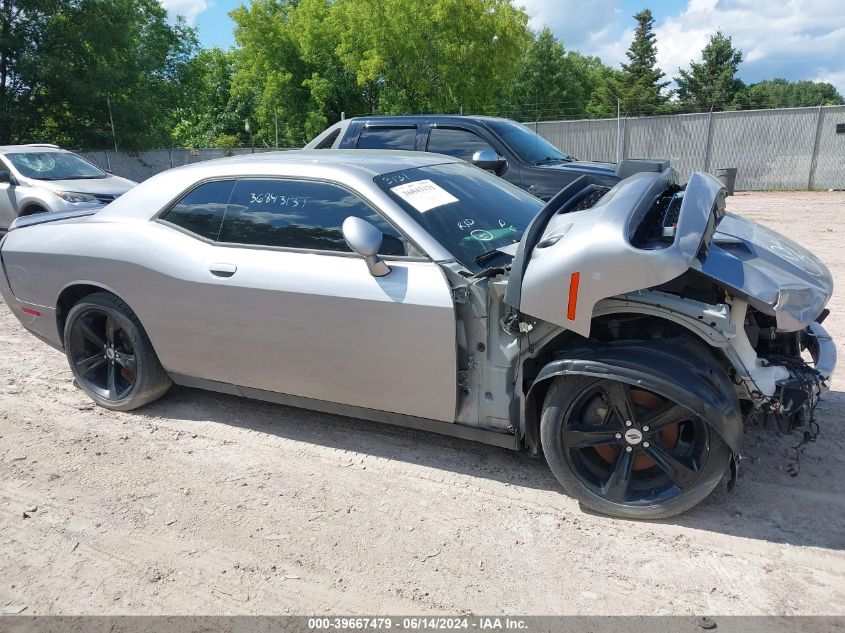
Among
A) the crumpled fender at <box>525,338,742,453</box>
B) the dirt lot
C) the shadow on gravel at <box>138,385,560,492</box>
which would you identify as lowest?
the shadow on gravel at <box>138,385,560,492</box>

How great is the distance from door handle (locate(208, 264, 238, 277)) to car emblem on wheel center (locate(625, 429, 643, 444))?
2.25 metres

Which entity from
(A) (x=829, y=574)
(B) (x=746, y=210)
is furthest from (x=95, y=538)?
(B) (x=746, y=210)

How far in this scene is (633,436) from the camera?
2.88 m

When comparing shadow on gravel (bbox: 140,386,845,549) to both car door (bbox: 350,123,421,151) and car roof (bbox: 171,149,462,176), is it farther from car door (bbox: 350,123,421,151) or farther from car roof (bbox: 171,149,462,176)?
car door (bbox: 350,123,421,151)

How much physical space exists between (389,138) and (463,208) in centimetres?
470

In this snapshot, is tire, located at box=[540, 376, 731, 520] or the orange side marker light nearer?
the orange side marker light

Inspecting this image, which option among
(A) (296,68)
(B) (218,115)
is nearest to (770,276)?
(A) (296,68)

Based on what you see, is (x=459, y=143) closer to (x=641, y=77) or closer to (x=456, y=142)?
(x=456, y=142)

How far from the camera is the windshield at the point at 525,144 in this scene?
7.63 m

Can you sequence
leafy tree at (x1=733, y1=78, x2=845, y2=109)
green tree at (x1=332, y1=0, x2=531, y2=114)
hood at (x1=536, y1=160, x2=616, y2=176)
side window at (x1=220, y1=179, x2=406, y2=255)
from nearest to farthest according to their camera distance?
side window at (x1=220, y1=179, x2=406, y2=255)
hood at (x1=536, y1=160, x2=616, y2=176)
green tree at (x1=332, y1=0, x2=531, y2=114)
leafy tree at (x1=733, y1=78, x2=845, y2=109)

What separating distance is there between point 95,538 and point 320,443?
128 centimetres

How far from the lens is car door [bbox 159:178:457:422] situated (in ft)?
10.3

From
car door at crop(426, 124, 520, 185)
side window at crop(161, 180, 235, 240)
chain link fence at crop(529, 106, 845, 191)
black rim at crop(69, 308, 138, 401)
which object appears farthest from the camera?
chain link fence at crop(529, 106, 845, 191)

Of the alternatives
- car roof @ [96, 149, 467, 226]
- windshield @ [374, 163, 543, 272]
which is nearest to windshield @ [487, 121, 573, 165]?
car roof @ [96, 149, 467, 226]
